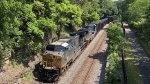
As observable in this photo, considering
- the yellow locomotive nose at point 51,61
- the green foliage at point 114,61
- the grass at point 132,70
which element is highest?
the yellow locomotive nose at point 51,61

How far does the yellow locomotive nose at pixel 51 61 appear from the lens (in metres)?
33.7

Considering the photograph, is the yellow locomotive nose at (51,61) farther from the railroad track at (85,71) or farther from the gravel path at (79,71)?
the railroad track at (85,71)

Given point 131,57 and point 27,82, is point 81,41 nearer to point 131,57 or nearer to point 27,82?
point 131,57

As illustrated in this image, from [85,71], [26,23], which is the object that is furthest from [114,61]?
[26,23]

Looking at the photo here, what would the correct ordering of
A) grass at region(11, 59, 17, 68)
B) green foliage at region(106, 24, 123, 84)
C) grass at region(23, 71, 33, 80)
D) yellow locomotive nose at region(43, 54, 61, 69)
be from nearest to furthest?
green foliage at region(106, 24, 123, 84), grass at region(23, 71, 33, 80), yellow locomotive nose at region(43, 54, 61, 69), grass at region(11, 59, 17, 68)

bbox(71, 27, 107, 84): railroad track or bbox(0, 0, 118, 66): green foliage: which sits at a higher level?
bbox(0, 0, 118, 66): green foliage

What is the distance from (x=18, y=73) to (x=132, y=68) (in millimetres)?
15809

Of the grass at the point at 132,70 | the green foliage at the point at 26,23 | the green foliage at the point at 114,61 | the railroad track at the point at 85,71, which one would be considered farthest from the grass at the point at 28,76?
the grass at the point at 132,70

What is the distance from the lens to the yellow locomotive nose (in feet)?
110

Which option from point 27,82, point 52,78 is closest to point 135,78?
point 52,78

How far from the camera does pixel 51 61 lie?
1332 inches

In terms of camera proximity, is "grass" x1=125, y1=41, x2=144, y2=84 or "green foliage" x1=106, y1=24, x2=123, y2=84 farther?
"grass" x1=125, y1=41, x2=144, y2=84

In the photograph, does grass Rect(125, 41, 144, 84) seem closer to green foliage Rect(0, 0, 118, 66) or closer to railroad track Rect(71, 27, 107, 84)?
railroad track Rect(71, 27, 107, 84)

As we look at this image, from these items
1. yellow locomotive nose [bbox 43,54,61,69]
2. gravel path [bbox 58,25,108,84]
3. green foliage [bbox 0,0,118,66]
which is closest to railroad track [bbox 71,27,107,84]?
gravel path [bbox 58,25,108,84]
